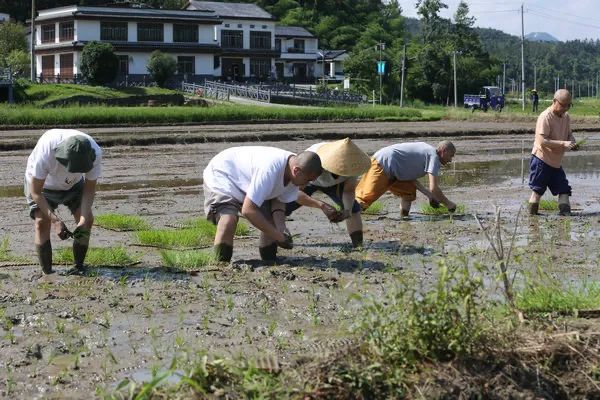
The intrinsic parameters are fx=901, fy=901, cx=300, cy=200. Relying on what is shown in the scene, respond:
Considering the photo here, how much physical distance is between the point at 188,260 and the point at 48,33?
57.7 metres

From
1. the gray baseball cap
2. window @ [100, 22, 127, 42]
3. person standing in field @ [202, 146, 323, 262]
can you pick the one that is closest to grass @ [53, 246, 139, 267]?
person standing in field @ [202, 146, 323, 262]

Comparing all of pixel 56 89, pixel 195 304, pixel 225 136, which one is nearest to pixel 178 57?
pixel 56 89

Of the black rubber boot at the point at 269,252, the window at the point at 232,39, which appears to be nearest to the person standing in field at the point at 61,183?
the black rubber boot at the point at 269,252

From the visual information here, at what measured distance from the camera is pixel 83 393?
15.8 ft

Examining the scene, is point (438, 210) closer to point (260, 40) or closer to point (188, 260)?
point (188, 260)

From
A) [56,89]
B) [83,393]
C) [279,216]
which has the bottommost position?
[83,393]

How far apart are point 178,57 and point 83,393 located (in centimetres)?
5759

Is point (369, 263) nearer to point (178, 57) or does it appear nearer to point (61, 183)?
point (61, 183)

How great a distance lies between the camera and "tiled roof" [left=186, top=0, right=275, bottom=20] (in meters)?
68.2

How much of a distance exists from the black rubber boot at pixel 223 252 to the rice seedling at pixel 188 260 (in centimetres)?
6

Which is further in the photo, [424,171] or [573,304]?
[424,171]

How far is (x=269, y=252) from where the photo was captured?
27.2 ft

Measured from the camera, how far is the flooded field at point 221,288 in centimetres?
541

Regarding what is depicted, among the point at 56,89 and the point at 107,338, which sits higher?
the point at 56,89
